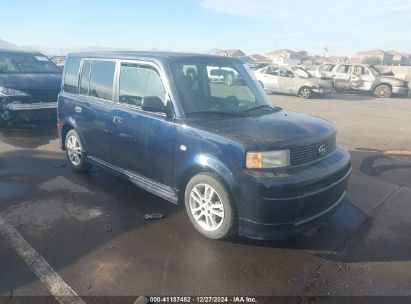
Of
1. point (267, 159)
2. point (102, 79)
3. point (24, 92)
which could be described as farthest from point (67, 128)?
point (267, 159)

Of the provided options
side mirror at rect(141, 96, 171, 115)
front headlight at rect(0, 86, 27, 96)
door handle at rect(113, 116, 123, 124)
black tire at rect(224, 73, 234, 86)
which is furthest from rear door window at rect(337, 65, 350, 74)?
side mirror at rect(141, 96, 171, 115)

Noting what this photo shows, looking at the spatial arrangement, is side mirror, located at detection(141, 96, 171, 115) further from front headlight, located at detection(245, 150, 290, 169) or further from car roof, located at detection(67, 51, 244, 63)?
front headlight, located at detection(245, 150, 290, 169)

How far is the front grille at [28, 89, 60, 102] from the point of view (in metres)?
8.95

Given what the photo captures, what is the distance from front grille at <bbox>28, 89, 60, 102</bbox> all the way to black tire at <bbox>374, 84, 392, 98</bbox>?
18243 mm

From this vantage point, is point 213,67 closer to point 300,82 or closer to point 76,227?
point 76,227

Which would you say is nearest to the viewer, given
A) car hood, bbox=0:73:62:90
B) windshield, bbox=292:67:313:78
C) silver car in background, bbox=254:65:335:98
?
car hood, bbox=0:73:62:90

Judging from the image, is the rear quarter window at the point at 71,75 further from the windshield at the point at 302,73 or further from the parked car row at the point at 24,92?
the windshield at the point at 302,73

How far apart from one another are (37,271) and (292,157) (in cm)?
260

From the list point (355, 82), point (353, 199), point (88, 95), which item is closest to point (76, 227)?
point (88, 95)

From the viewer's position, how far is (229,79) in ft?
15.9

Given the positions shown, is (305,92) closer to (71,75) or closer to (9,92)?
(9,92)

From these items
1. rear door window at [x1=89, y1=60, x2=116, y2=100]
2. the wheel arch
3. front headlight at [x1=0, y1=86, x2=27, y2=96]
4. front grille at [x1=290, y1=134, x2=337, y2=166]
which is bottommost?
the wheel arch

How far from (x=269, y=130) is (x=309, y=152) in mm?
462

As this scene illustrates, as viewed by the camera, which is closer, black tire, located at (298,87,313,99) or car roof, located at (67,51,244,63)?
car roof, located at (67,51,244,63)
